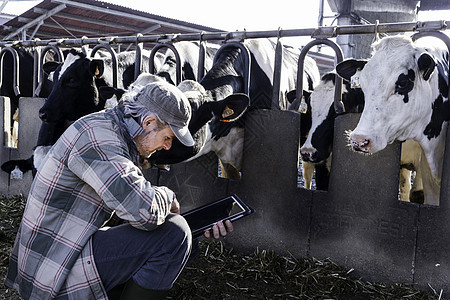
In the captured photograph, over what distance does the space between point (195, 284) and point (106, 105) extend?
2.12m

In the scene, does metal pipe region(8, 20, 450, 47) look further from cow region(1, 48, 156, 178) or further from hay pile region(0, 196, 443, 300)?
hay pile region(0, 196, 443, 300)

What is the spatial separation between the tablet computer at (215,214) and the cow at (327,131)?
107 centimetres

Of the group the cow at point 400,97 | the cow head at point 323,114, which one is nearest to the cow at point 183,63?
the cow head at point 323,114

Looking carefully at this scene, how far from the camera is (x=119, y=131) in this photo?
1.86m

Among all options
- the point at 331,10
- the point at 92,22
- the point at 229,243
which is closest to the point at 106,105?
the point at 229,243

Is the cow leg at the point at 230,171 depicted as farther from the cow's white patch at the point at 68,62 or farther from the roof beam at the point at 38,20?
the roof beam at the point at 38,20

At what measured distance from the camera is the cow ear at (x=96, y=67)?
13.9 ft

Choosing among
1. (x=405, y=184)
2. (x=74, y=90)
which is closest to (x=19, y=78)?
(x=74, y=90)

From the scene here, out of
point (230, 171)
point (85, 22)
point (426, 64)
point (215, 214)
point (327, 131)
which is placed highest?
point (85, 22)

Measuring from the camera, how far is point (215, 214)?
2268mm

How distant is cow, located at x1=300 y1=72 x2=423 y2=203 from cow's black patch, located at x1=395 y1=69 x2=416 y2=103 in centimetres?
78

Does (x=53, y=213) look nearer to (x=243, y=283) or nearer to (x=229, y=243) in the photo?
(x=243, y=283)

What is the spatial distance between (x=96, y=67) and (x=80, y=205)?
271 cm

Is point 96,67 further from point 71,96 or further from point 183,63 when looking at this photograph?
point 183,63
